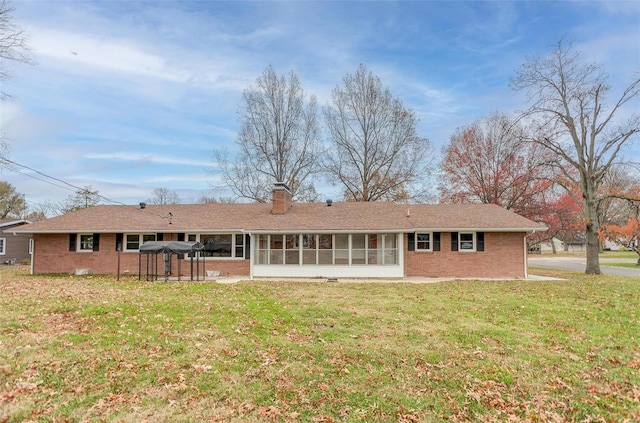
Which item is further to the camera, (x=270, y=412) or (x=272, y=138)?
(x=272, y=138)

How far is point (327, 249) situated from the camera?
63.9ft

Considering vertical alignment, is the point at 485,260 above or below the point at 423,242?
below

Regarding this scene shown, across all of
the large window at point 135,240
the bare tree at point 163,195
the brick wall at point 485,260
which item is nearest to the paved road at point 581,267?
the brick wall at point 485,260

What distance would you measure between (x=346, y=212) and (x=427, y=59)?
354 inches

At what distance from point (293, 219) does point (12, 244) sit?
26313 mm

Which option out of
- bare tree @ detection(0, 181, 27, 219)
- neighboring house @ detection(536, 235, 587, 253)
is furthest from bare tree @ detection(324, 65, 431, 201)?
neighboring house @ detection(536, 235, 587, 253)

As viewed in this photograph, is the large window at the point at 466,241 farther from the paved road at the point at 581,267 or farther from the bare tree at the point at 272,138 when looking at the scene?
the bare tree at the point at 272,138

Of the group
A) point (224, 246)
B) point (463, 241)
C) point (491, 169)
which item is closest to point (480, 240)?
point (463, 241)

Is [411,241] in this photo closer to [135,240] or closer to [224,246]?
[224,246]

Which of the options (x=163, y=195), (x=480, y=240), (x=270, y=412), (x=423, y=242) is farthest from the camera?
(x=163, y=195)

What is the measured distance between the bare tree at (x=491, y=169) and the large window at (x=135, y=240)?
2438 cm

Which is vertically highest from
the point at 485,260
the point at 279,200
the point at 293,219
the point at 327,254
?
the point at 279,200

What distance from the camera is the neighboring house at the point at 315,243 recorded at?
1902cm

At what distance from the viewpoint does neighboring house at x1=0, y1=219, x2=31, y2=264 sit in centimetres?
3044
